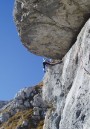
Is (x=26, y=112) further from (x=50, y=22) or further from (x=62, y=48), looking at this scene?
(x=50, y=22)

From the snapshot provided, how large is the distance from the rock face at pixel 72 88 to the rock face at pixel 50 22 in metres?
0.78

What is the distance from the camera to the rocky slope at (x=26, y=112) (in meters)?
84.8

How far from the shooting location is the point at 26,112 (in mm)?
90875

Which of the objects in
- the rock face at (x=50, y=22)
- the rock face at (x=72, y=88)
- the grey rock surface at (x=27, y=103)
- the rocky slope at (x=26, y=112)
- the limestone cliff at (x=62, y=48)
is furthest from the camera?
the grey rock surface at (x=27, y=103)

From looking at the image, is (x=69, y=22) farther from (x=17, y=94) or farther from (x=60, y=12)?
(x=17, y=94)

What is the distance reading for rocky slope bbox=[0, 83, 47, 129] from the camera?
8484 centimetres

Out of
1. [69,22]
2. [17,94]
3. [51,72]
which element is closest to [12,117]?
[17,94]

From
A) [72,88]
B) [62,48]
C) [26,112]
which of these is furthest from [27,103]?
[72,88]

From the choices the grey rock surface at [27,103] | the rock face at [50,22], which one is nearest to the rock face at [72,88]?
the rock face at [50,22]

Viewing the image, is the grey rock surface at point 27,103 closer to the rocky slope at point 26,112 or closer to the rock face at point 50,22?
the rocky slope at point 26,112

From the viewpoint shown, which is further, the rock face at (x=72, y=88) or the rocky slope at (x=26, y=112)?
the rocky slope at (x=26, y=112)

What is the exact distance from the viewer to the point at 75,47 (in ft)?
71.7

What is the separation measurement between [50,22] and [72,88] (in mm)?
4184

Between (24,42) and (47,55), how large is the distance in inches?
84.5
